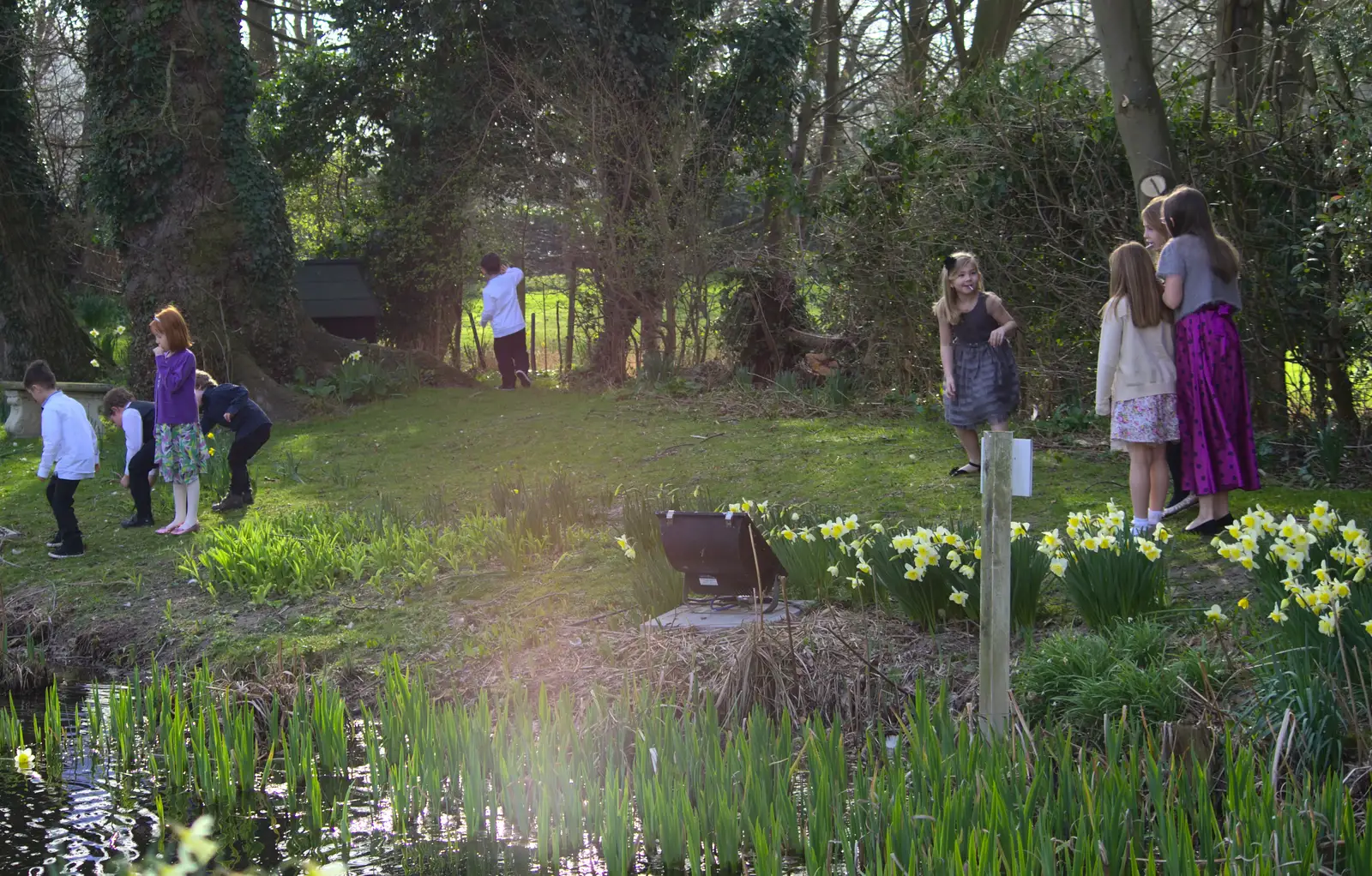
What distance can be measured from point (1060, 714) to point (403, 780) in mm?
2100

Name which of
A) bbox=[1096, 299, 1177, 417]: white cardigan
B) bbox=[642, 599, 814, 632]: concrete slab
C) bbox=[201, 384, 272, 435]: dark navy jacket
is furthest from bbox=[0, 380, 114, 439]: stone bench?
bbox=[1096, 299, 1177, 417]: white cardigan

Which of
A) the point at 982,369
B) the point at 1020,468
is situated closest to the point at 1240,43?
the point at 982,369

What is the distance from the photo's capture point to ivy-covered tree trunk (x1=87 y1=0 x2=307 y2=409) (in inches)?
512

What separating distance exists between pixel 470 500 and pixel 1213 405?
4522mm

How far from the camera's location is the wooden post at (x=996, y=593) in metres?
4.00

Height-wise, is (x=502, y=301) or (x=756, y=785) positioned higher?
(x=502, y=301)

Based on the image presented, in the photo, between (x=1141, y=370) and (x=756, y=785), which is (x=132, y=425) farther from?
(x=756, y=785)

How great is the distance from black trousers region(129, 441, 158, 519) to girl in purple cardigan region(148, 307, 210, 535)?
132mm

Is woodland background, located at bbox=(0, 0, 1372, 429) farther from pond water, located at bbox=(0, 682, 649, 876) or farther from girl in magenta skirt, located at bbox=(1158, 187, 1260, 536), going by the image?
pond water, located at bbox=(0, 682, 649, 876)

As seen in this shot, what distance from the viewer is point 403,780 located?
4332mm

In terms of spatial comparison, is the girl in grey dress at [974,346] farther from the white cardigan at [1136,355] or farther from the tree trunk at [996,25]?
the tree trunk at [996,25]

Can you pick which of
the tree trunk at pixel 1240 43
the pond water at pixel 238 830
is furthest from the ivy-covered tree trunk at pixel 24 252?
the tree trunk at pixel 1240 43

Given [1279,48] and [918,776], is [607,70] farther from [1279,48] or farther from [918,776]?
[918,776]

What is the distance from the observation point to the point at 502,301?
13773 millimetres
